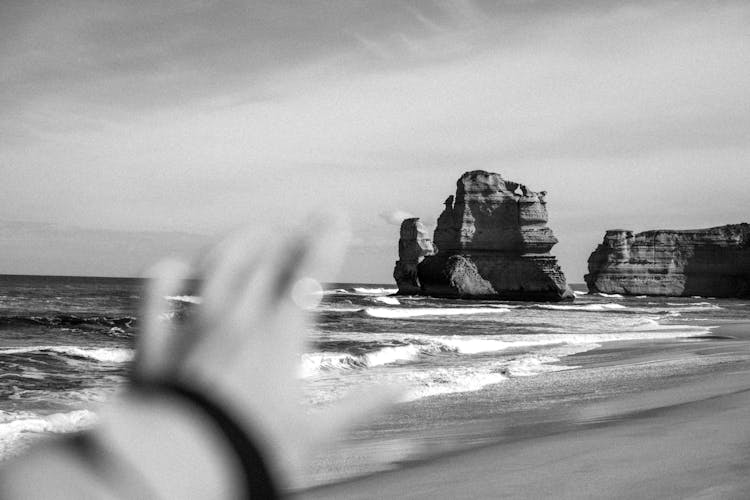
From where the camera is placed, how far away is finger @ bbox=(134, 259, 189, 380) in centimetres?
101

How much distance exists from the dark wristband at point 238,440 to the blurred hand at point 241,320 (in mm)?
12

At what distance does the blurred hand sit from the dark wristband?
0.01m

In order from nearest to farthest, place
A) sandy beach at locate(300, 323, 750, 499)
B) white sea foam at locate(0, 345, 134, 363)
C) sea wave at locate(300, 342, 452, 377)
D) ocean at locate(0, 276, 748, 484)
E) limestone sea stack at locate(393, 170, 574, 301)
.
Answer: sandy beach at locate(300, 323, 750, 499) < ocean at locate(0, 276, 748, 484) < sea wave at locate(300, 342, 452, 377) < white sea foam at locate(0, 345, 134, 363) < limestone sea stack at locate(393, 170, 574, 301)

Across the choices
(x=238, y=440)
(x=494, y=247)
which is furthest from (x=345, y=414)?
(x=494, y=247)

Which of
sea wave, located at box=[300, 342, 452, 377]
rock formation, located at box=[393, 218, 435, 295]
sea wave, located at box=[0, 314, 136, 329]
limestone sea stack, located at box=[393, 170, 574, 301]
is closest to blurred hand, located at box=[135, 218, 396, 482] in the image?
sea wave, located at box=[300, 342, 452, 377]

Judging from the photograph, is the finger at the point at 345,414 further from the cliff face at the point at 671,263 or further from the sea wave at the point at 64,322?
the cliff face at the point at 671,263

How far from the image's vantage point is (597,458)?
101 inches

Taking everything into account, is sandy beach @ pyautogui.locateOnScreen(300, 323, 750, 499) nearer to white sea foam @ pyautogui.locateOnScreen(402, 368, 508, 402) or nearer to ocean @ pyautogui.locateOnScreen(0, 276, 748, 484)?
ocean @ pyautogui.locateOnScreen(0, 276, 748, 484)

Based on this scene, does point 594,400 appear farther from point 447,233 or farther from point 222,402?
point 447,233

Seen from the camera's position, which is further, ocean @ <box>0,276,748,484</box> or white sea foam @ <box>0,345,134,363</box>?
white sea foam @ <box>0,345,134,363</box>

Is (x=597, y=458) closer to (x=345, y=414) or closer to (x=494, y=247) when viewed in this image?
(x=345, y=414)

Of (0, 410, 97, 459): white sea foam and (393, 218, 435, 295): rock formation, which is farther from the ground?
(393, 218, 435, 295): rock formation

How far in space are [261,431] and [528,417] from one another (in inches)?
150

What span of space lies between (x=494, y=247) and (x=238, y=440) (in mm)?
56256
